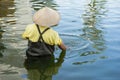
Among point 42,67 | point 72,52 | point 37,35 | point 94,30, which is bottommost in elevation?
point 94,30

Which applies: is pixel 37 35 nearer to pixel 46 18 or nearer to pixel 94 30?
pixel 46 18

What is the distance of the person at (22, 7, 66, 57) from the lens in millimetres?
6090

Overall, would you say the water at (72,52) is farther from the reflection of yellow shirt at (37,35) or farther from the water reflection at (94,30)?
the reflection of yellow shirt at (37,35)

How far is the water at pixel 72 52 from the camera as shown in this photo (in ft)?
18.8

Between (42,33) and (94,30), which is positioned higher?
(42,33)

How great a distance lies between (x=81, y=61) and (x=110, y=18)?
5582 mm

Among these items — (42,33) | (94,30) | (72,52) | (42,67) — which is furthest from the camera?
(94,30)

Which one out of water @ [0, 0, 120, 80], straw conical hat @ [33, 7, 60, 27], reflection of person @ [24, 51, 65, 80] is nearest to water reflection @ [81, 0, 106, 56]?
water @ [0, 0, 120, 80]

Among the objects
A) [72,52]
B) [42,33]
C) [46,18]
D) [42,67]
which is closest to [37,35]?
[42,33]

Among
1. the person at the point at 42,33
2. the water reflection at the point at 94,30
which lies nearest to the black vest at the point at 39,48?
the person at the point at 42,33

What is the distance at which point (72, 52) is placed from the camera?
710 cm

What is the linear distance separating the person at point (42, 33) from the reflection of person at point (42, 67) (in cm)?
14

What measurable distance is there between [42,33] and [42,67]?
26.5 inches

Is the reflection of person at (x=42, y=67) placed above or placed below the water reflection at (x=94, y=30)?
above
